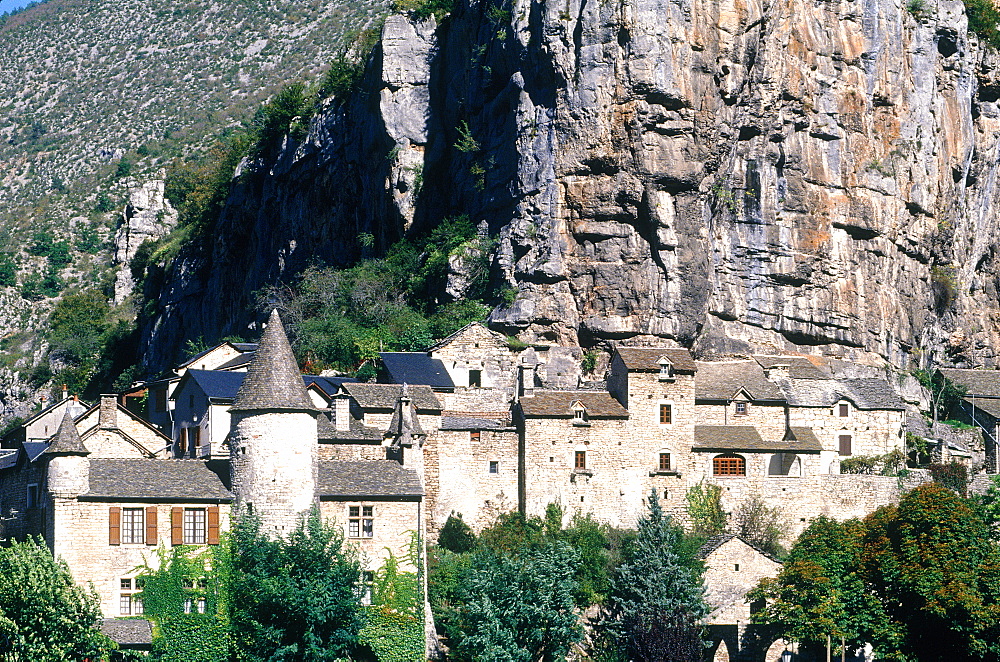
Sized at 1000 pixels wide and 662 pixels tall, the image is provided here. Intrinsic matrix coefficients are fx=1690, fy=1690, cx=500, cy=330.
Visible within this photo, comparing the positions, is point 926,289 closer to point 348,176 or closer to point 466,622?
point 348,176

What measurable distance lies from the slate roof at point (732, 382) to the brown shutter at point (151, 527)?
87.8 ft

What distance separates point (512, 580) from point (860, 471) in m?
21.6

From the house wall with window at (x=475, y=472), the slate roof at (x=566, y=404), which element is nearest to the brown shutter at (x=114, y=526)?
the house wall with window at (x=475, y=472)

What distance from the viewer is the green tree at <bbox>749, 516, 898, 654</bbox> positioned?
62188 millimetres

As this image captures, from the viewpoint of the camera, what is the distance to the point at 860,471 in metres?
75.8

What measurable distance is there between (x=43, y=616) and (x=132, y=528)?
478 cm

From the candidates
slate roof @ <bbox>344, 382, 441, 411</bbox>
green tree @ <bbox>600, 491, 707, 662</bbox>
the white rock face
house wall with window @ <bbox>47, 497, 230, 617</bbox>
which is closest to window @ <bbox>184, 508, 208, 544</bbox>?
house wall with window @ <bbox>47, 497, 230, 617</bbox>

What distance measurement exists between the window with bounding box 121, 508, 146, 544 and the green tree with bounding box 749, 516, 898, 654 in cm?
2306

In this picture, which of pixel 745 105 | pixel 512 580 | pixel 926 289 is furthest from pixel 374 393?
pixel 926 289

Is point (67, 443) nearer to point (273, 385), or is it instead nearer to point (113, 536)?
point (113, 536)

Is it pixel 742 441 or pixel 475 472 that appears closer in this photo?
pixel 475 472

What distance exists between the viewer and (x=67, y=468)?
56344mm

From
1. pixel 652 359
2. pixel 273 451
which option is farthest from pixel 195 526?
pixel 652 359

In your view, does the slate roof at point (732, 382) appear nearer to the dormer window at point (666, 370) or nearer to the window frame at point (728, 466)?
the dormer window at point (666, 370)
